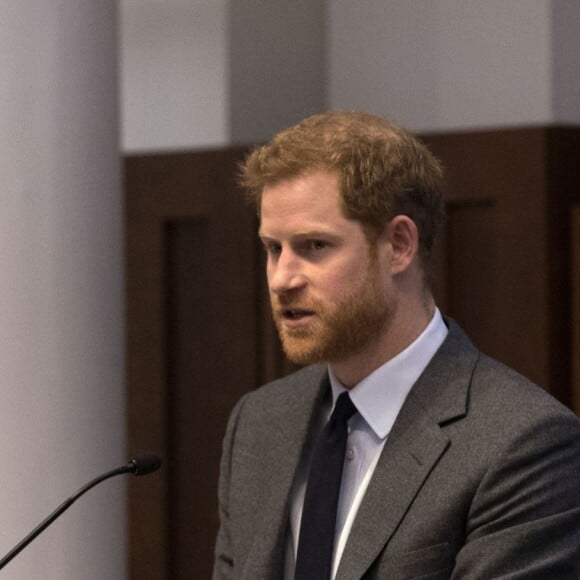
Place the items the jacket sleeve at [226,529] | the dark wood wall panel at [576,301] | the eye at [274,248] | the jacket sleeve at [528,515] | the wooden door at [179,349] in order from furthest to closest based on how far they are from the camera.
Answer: the wooden door at [179,349]
the dark wood wall panel at [576,301]
the jacket sleeve at [226,529]
the eye at [274,248]
the jacket sleeve at [528,515]

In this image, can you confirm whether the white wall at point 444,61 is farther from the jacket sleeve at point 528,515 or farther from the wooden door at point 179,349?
the jacket sleeve at point 528,515

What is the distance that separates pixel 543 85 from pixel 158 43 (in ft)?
4.65

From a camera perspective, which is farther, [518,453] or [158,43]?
[158,43]

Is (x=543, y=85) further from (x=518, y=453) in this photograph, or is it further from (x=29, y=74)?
(x=518, y=453)

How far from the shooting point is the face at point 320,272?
94.1 inches

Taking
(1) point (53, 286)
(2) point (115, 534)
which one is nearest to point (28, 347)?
(1) point (53, 286)

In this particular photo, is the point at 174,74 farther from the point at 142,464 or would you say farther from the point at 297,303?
the point at 142,464

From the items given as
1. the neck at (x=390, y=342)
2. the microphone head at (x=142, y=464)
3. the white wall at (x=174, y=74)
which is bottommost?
the microphone head at (x=142, y=464)

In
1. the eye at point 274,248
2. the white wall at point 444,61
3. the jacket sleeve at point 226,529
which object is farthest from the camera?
the white wall at point 444,61

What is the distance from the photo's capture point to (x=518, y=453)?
88.8 inches

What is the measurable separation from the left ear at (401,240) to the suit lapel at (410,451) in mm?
161

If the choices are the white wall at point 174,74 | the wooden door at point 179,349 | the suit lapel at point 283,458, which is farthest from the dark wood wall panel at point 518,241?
the suit lapel at point 283,458

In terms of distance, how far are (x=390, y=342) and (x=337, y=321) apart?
134mm

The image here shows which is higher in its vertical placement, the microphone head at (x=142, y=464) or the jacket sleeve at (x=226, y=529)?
the microphone head at (x=142, y=464)
